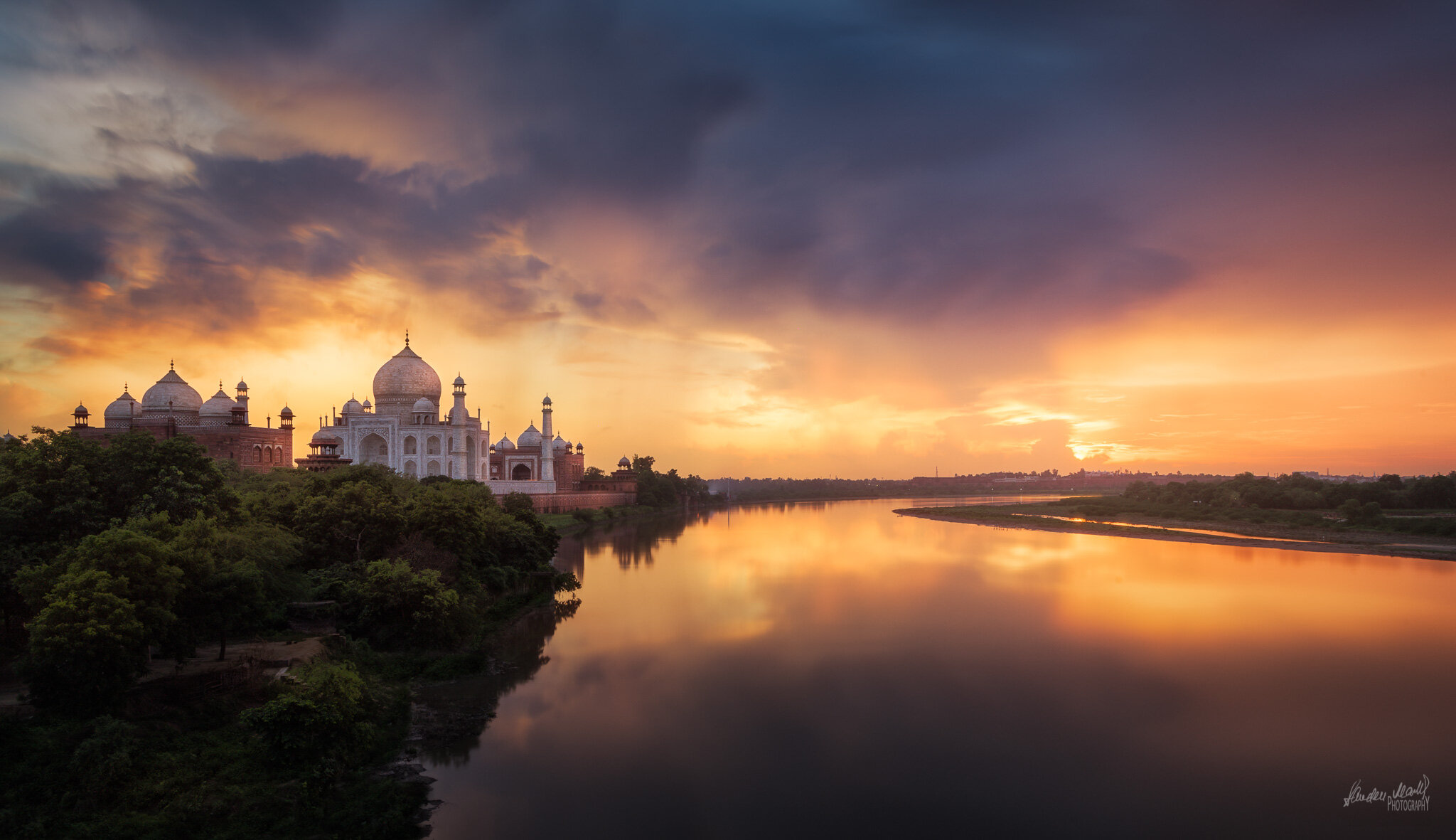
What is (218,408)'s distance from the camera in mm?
38156

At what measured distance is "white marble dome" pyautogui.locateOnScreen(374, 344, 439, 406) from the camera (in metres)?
41.9

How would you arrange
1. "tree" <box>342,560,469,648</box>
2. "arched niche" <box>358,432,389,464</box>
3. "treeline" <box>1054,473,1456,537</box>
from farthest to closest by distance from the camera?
"arched niche" <box>358,432,389,464</box>
"treeline" <box>1054,473,1456,537</box>
"tree" <box>342,560,469,648</box>

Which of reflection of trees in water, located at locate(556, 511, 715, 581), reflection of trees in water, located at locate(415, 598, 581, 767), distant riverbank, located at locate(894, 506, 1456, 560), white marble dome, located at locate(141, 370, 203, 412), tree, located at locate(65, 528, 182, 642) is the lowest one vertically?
reflection of trees in water, located at locate(415, 598, 581, 767)

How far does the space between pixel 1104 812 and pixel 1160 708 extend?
441 cm

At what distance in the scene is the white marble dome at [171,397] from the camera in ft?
120

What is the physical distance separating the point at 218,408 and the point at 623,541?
21.4 meters

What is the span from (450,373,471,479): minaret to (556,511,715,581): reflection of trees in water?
6.86 metres

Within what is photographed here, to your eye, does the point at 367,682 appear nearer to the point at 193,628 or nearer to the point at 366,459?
the point at 193,628

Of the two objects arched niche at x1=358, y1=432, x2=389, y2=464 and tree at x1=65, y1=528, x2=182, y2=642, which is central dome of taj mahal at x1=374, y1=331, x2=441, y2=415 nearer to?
arched niche at x1=358, y1=432, x2=389, y2=464

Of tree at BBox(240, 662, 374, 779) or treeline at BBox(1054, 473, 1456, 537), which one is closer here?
tree at BBox(240, 662, 374, 779)

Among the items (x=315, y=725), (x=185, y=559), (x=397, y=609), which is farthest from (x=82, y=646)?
(x=397, y=609)

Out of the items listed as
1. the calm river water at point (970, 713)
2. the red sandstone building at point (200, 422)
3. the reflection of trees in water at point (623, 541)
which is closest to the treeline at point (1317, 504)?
the calm river water at point (970, 713)

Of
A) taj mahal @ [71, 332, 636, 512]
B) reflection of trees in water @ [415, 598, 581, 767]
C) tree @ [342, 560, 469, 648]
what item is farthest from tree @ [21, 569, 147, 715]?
taj mahal @ [71, 332, 636, 512]

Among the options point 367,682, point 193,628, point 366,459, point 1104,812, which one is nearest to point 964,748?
point 1104,812
